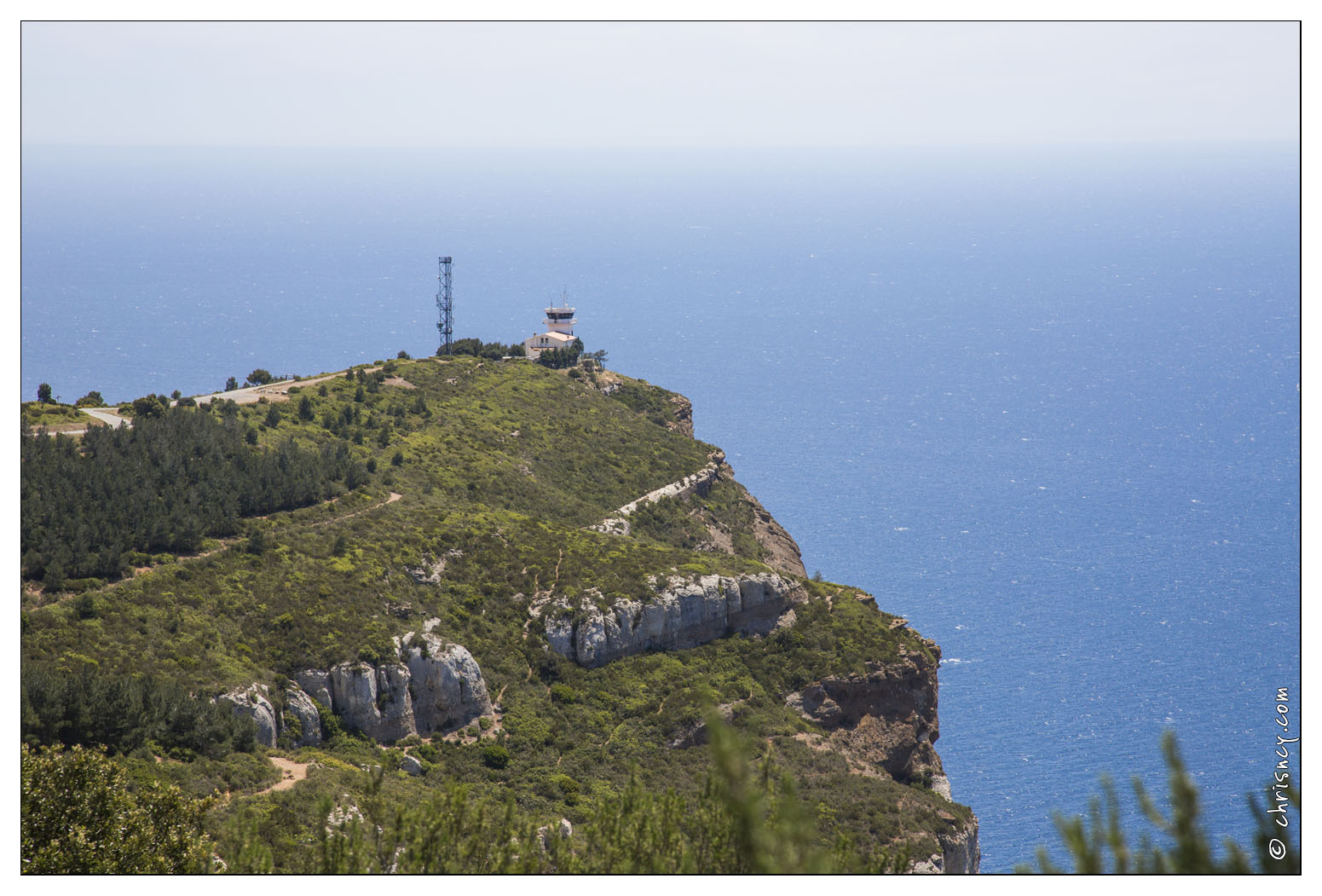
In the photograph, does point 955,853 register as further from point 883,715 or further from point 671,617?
point 671,617

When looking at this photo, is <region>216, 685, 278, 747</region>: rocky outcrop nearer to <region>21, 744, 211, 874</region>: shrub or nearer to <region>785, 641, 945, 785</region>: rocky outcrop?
<region>21, 744, 211, 874</region>: shrub

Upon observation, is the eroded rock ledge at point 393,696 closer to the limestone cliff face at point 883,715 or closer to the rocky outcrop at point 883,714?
the rocky outcrop at point 883,714

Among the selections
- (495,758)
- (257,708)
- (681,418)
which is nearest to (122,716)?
(257,708)

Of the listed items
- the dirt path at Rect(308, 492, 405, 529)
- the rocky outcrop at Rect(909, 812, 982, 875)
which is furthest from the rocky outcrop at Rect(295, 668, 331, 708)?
the rocky outcrop at Rect(909, 812, 982, 875)

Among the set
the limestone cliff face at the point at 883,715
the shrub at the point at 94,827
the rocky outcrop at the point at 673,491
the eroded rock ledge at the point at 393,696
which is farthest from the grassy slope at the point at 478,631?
the shrub at the point at 94,827

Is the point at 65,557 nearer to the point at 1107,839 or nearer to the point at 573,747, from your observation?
the point at 573,747

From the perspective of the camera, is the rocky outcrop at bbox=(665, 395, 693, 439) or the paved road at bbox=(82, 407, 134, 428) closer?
the paved road at bbox=(82, 407, 134, 428)
